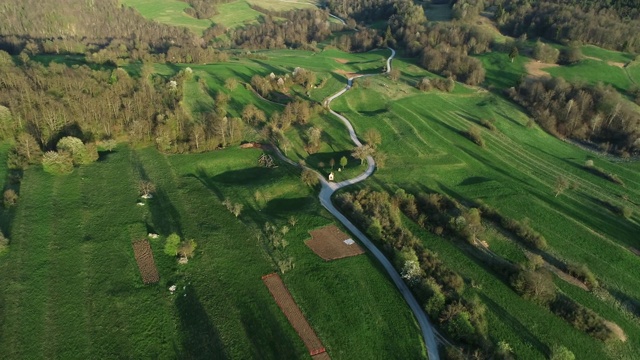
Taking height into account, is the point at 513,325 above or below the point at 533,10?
below

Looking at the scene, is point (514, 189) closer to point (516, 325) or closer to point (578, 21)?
point (516, 325)

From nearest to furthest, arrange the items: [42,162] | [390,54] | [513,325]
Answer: [513,325] → [42,162] → [390,54]

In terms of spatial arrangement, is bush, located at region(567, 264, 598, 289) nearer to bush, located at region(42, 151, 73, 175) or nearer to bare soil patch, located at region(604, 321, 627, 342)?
bare soil patch, located at region(604, 321, 627, 342)

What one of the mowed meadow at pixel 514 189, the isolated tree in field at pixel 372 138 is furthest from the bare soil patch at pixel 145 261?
the isolated tree in field at pixel 372 138

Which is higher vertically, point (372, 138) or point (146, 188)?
point (372, 138)

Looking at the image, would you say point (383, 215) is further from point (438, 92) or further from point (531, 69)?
point (531, 69)

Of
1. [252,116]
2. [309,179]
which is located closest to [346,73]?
[252,116]

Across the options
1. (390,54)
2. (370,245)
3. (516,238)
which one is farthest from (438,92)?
(370,245)
